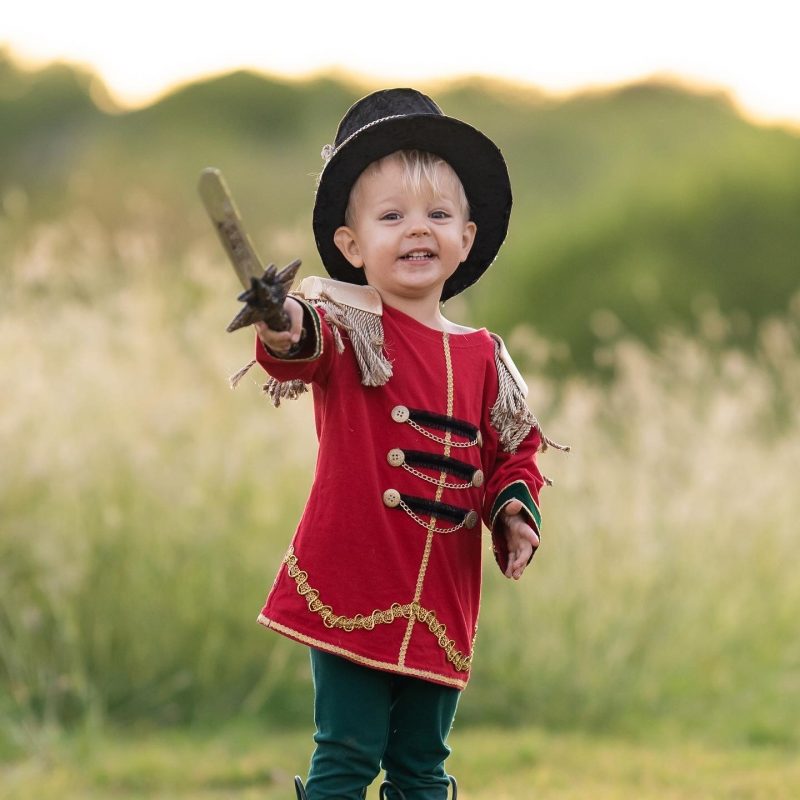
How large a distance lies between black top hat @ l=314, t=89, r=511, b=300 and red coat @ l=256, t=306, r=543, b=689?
25cm

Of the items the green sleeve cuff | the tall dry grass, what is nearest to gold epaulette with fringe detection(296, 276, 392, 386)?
the green sleeve cuff

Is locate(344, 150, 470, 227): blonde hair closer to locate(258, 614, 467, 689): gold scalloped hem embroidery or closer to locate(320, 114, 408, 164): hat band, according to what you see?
locate(320, 114, 408, 164): hat band

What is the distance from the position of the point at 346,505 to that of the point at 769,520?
4155mm

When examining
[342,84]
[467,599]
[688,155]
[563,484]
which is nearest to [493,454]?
[467,599]

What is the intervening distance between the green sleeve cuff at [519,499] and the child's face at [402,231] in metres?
0.46

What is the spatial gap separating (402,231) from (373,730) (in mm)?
1020

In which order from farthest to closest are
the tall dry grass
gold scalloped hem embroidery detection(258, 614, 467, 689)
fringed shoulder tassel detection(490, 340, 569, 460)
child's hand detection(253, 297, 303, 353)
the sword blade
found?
the tall dry grass
fringed shoulder tassel detection(490, 340, 569, 460)
gold scalloped hem embroidery detection(258, 614, 467, 689)
child's hand detection(253, 297, 303, 353)
the sword blade

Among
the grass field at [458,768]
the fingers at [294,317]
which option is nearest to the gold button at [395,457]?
the fingers at [294,317]

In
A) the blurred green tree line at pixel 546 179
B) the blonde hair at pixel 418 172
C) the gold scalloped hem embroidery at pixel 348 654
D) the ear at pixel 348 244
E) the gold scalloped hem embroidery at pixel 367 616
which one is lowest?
the gold scalloped hem embroidery at pixel 348 654

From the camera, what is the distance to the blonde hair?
9.48 ft

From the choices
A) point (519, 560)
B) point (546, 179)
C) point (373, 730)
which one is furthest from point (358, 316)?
point (546, 179)

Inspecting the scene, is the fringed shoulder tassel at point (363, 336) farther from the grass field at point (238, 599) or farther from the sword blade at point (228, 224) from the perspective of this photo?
the grass field at point (238, 599)

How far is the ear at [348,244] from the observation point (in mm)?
2977

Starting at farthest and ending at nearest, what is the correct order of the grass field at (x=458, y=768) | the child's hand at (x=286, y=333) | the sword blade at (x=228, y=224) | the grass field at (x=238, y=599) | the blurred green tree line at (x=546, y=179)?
1. the blurred green tree line at (x=546, y=179)
2. the grass field at (x=238, y=599)
3. the grass field at (x=458, y=768)
4. the child's hand at (x=286, y=333)
5. the sword blade at (x=228, y=224)
